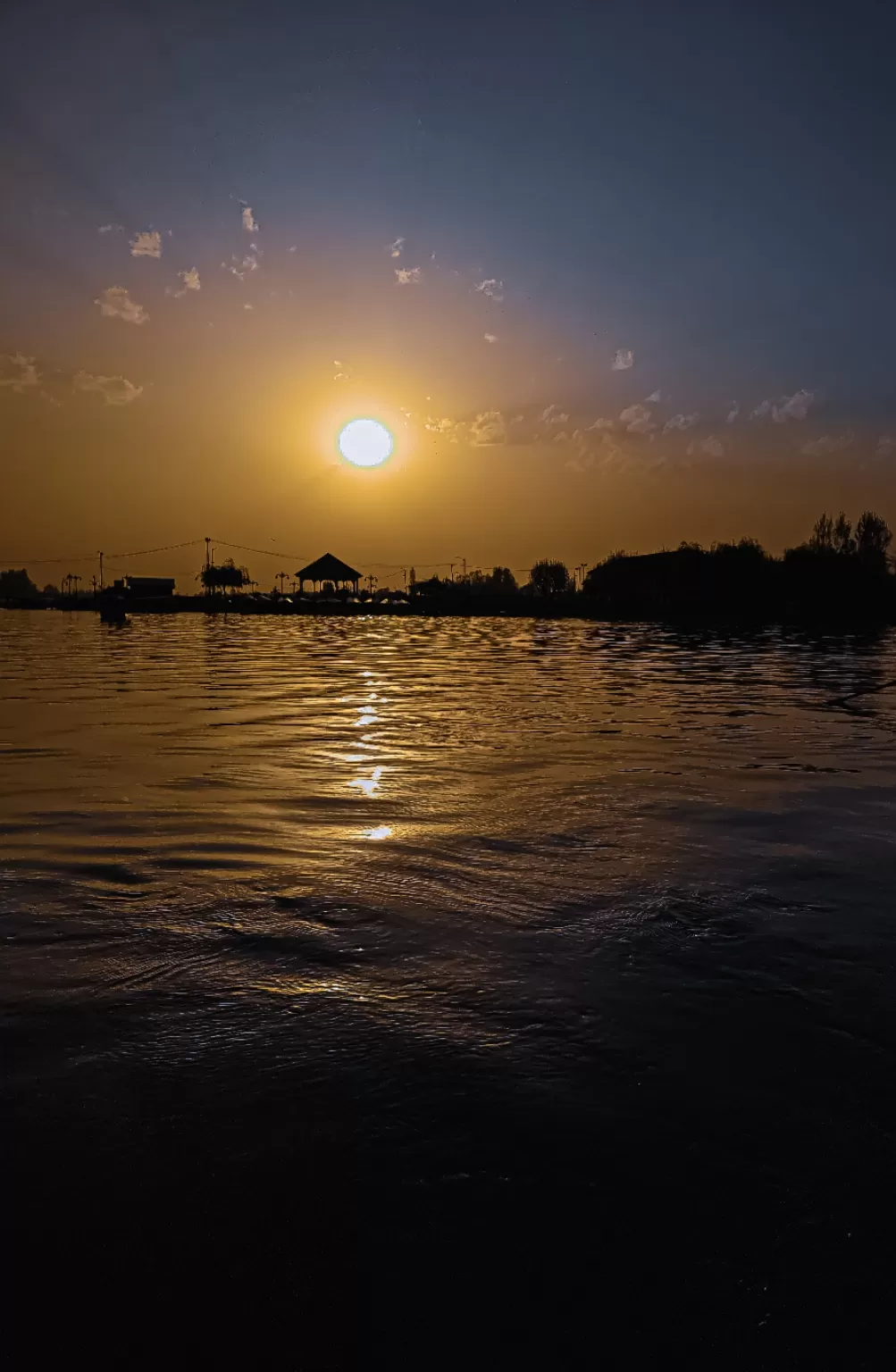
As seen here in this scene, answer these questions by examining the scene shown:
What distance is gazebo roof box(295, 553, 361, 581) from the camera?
128500 millimetres

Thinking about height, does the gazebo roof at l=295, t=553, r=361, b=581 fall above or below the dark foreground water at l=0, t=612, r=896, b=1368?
above

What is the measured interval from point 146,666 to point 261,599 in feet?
432

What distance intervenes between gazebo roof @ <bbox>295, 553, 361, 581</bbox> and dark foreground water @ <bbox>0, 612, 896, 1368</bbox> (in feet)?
404

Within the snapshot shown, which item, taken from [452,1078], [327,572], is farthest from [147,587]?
[452,1078]

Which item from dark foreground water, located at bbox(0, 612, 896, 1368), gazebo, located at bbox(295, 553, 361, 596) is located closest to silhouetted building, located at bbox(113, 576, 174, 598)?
gazebo, located at bbox(295, 553, 361, 596)

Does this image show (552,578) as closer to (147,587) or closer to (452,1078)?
(147,587)

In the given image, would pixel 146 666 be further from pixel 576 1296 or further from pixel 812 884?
pixel 576 1296

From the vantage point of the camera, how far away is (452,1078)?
297 cm

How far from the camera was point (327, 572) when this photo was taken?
12962cm

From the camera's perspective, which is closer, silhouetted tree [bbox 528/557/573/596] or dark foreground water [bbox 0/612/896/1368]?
dark foreground water [bbox 0/612/896/1368]

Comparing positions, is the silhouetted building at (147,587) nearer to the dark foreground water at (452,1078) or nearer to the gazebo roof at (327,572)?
the gazebo roof at (327,572)

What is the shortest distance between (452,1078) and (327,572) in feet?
425

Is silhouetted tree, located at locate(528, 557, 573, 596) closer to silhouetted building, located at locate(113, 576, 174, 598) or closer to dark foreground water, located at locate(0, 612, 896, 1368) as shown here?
silhouetted building, located at locate(113, 576, 174, 598)

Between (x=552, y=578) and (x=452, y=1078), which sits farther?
(x=552, y=578)
